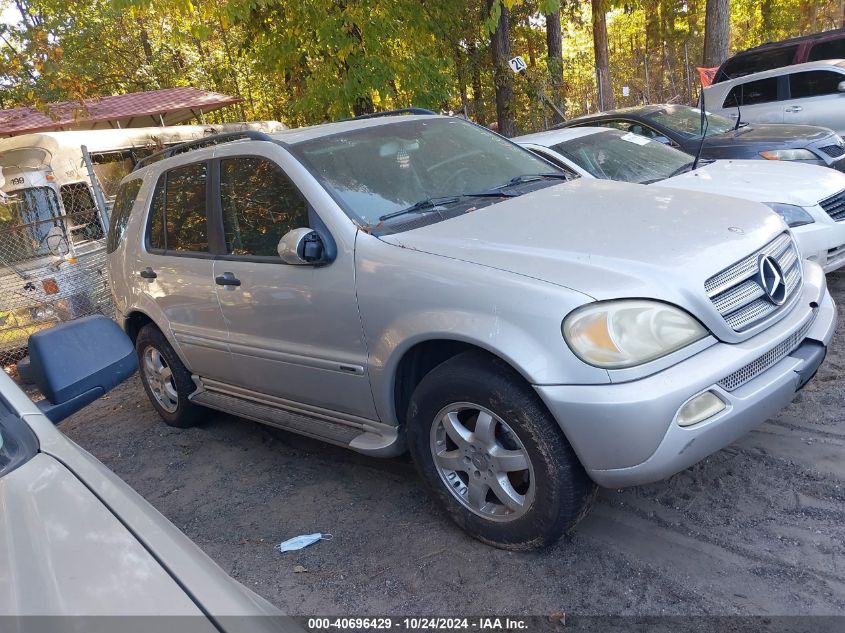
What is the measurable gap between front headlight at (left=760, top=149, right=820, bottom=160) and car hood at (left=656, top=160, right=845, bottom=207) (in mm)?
1205

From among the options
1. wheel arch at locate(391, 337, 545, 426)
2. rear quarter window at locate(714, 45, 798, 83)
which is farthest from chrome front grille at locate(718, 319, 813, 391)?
rear quarter window at locate(714, 45, 798, 83)

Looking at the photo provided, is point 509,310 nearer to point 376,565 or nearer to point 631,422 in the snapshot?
point 631,422

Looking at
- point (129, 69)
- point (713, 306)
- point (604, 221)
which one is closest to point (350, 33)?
point (604, 221)

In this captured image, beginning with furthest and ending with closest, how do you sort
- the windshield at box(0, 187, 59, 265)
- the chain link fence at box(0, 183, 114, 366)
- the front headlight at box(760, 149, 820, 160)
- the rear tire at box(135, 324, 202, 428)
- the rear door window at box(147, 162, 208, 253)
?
the windshield at box(0, 187, 59, 265) < the chain link fence at box(0, 183, 114, 366) < the front headlight at box(760, 149, 820, 160) < the rear tire at box(135, 324, 202, 428) < the rear door window at box(147, 162, 208, 253)

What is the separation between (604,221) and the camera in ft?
11.2

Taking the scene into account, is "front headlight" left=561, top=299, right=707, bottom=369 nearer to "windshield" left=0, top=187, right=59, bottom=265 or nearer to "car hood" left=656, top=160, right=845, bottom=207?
"car hood" left=656, top=160, right=845, bottom=207

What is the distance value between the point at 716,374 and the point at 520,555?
3.78 feet

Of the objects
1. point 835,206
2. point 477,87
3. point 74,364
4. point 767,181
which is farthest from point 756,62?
point 74,364

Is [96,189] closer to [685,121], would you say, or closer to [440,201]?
[440,201]

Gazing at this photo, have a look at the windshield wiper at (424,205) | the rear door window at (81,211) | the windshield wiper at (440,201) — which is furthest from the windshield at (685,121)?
the rear door window at (81,211)

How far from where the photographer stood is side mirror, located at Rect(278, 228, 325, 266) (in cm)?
355

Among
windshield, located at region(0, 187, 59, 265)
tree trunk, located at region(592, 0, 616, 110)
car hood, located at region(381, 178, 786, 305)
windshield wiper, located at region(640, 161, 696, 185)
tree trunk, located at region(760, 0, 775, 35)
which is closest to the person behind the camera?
car hood, located at region(381, 178, 786, 305)

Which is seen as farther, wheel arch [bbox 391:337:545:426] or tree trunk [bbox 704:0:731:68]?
tree trunk [bbox 704:0:731:68]

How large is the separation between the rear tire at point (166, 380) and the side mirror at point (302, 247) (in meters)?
1.93
